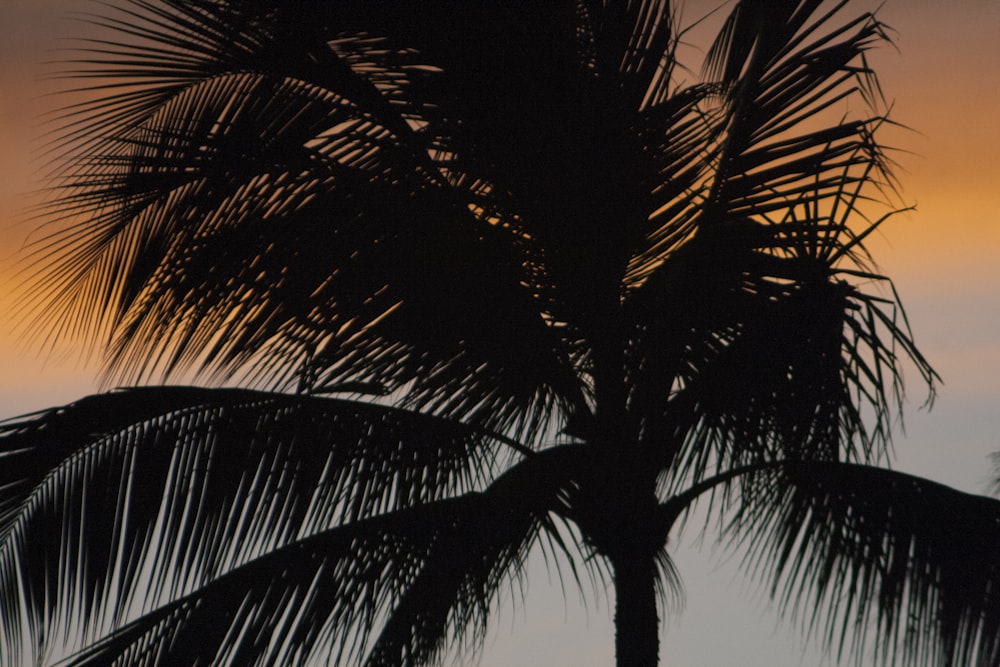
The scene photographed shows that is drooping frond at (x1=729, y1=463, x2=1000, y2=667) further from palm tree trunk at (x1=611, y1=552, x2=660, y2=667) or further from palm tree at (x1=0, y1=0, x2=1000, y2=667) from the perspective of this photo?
palm tree trunk at (x1=611, y1=552, x2=660, y2=667)

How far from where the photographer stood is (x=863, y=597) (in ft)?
10.0

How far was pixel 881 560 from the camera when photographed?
3.07m

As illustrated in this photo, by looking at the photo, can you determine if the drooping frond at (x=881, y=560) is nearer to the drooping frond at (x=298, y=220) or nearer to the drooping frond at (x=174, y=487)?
the drooping frond at (x=298, y=220)

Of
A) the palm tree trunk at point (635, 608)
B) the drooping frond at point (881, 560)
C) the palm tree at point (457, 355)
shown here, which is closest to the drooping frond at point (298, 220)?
the palm tree at point (457, 355)

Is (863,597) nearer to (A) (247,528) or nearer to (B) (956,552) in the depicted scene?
(B) (956,552)

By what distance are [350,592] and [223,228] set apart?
133 centimetres

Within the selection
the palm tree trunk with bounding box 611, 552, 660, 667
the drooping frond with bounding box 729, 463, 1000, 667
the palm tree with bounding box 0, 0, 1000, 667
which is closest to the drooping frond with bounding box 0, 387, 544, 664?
the palm tree with bounding box 0, 0, 1000, 667

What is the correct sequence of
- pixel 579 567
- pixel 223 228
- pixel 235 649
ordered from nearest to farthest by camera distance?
pixel 235 649 < pixel 223 228 < pixel 579 567

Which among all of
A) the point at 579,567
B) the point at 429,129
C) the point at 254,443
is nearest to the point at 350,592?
the point at 254,443

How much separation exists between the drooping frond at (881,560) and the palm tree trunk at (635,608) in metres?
0.35

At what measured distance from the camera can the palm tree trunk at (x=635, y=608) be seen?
338 centimetres

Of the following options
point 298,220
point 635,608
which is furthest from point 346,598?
point 298,220

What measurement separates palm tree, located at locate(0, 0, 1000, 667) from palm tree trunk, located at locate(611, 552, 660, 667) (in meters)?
0.01

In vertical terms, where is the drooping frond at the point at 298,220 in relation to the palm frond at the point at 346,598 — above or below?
above
